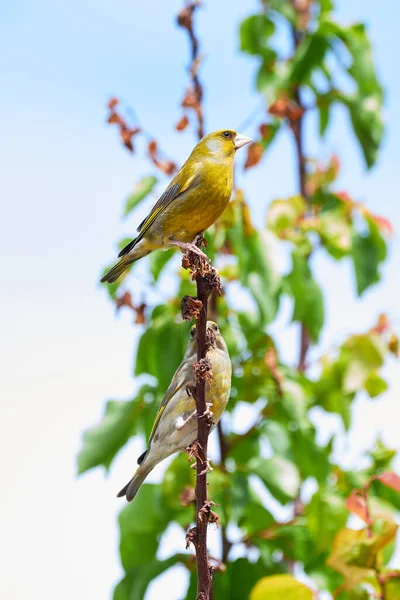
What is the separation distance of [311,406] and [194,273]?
9.27ft

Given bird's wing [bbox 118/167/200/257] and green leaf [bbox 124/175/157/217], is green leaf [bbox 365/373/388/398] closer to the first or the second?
green leaf [bbox 124/175/157/217]

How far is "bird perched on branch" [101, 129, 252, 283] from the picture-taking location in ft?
10.5

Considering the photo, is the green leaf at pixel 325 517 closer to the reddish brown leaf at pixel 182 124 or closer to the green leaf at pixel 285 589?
the green leaf at pixel 285 589

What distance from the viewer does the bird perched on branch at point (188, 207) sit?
3186mm

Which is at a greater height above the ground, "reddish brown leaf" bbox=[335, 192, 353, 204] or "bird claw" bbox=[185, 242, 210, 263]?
"reddish brown leaf" bbox=[335, 192, 353, 204]

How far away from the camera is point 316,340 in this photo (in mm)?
5000

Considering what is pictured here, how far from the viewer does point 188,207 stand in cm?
319

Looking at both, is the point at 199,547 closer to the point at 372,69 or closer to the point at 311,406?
the point at 311,406

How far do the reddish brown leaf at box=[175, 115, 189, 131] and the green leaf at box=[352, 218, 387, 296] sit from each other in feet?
4.56

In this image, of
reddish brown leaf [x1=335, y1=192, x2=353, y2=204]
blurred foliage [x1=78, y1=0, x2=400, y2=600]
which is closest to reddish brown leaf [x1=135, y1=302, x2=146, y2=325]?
blurred foliage [x1=78, y1=0, x2=400, y2=600]

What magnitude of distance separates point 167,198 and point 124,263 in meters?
0.35

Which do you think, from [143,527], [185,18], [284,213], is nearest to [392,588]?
[143,527]

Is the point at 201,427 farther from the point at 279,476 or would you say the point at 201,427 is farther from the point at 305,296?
the point at 305,296

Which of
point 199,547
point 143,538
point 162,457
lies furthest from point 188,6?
point 199,547
